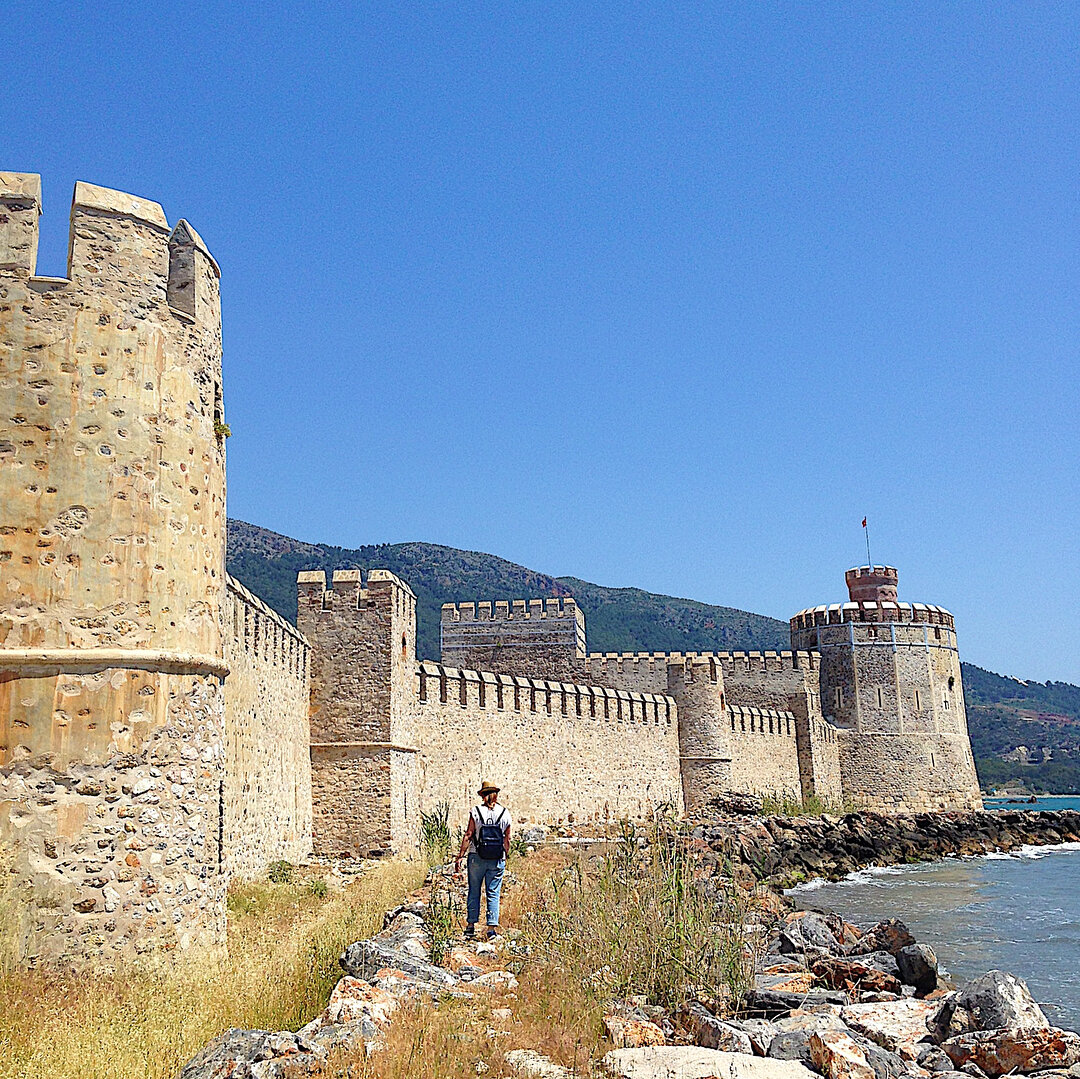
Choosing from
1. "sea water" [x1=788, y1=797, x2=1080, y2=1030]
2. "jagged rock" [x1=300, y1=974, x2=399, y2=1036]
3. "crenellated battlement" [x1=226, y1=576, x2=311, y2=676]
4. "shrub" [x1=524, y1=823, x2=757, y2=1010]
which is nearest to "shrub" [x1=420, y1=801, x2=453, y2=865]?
"crenellated battlement" [x1=226, y1=576, x2=311, y2=676]

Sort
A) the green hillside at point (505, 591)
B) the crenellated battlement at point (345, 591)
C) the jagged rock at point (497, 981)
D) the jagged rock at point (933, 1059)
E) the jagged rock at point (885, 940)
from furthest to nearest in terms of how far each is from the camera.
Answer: the green hillside at point (505, 591)
the crenellated battlement at point (345, 591)
the jagged rock at point (885, 940)
the jagged rock at point (933, 1059)
the jagged rock at point (497, 981)

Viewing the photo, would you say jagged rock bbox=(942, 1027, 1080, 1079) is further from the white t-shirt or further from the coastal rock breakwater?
the coastal rock breakwater

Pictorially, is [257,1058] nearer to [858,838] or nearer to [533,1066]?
[533,1066]

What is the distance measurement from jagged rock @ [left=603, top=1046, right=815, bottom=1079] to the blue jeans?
267 cm

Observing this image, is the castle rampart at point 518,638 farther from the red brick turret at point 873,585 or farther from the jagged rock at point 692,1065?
the jagged rock at point 692,1065

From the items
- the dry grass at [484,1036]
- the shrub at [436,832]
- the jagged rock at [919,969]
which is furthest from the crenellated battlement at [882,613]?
the dry grass at [484,1036]

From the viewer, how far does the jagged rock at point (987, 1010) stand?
7.46 metres

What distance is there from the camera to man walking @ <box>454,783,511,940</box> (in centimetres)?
827

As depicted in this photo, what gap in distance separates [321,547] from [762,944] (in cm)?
10673

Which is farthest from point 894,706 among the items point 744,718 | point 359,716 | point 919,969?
point 919,969

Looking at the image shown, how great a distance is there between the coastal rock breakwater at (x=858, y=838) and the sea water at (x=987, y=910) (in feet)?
2.07

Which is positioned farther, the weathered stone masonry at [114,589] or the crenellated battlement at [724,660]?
the crenellated battlement at [724,660]

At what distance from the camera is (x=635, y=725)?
26.4m

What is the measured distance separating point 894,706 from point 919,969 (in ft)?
85.4
